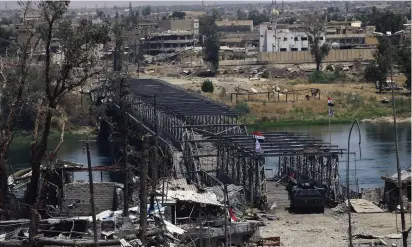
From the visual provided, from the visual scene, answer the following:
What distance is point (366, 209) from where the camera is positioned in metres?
22.3

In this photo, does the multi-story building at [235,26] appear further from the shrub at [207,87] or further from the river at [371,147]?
the river at [371,147]

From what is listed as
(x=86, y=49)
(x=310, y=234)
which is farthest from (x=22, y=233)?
(x=310, y=234)

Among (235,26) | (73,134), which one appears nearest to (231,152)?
(73,134)

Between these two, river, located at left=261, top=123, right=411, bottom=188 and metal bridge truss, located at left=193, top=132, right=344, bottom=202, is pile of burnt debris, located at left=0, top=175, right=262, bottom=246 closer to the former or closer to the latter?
metal bridge truss, located at left=193, top=132, right=344, bottom=202

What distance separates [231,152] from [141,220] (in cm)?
948

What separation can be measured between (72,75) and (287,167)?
925 cm

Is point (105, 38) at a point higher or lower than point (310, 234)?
higher

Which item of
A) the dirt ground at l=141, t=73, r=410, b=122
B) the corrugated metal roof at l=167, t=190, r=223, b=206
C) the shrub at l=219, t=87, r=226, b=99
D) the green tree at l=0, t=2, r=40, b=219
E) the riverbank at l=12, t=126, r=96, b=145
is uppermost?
the green tree at l=0, t=2, r=40, b=219

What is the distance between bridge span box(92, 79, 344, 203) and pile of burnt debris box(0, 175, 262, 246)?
5.05ft

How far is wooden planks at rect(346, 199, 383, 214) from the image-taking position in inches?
876

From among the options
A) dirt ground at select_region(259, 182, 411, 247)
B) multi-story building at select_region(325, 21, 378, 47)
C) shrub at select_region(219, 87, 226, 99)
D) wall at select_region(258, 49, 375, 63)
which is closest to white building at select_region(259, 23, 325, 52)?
multi-story building at select_region(325, 21, 378, 47)

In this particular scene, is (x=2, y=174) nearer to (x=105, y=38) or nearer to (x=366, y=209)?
(x=105, y=38)

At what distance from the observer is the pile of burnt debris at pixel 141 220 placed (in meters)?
16.4

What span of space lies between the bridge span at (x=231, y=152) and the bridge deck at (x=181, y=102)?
3 centimetres
